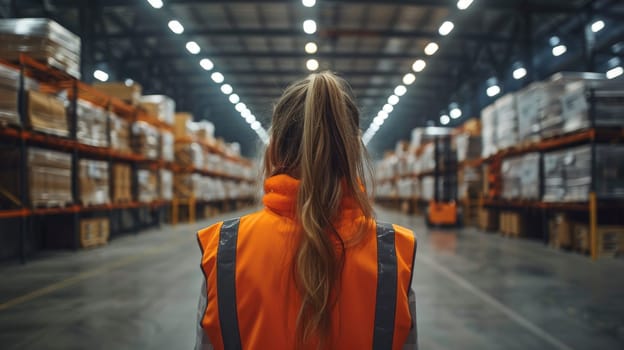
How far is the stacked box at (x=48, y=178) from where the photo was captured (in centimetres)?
605

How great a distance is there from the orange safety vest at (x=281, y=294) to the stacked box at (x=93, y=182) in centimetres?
751

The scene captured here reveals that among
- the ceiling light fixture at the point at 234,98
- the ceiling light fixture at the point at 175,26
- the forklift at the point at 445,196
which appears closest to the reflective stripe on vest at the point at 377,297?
the ceiling light fixture at the point at 175,26

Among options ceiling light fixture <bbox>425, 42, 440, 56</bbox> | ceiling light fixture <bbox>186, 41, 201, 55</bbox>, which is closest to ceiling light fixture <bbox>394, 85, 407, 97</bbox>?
ceiling light fixture <bbox>425, 42, 440, 56</bbox>

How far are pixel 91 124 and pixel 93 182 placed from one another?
3.70ft

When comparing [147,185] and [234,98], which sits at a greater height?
[234,98]

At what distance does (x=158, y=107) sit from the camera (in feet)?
36.3

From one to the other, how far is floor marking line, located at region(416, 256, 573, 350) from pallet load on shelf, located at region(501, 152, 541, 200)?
11.9ft

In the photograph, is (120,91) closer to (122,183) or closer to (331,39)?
(122,183)

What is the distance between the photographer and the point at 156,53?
14.7m

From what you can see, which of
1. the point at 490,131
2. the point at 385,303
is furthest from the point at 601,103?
the point at 385,303

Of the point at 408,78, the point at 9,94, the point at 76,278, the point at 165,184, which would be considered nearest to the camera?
the point at 76,278

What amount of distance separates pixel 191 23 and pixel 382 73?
25.3 ft

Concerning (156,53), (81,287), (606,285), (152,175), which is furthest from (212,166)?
(606,285)

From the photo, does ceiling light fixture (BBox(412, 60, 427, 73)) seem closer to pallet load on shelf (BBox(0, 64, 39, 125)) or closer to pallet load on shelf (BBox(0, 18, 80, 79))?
pallet load on shelf (BBox(0, 18, 80, 79))
